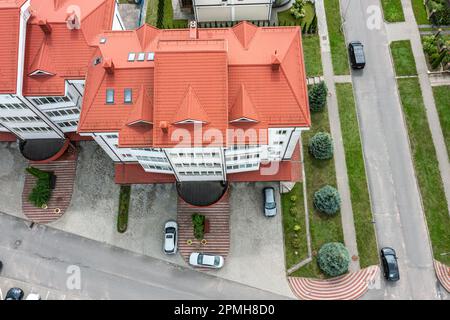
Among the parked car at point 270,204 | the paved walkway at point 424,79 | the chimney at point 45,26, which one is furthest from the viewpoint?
the paved walkway at point 424,79

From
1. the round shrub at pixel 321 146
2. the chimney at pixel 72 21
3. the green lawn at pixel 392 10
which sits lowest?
the round shrub at pixel 321 146

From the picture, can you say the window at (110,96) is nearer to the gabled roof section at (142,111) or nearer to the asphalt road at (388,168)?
the gabled roof section at (142,111)

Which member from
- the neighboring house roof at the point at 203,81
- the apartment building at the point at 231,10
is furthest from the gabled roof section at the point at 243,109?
the apartment building at the point at 231,10

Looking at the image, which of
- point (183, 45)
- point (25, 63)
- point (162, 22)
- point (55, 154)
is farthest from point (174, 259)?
point (162, 22)

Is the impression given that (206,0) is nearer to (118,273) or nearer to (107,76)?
(107,76)

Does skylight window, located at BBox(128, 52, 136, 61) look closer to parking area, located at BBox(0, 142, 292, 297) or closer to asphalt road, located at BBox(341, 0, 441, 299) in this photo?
parking area, located at BBox(0, 142, 292, 297)

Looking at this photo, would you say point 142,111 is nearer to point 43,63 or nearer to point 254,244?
point 43,63
